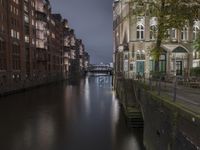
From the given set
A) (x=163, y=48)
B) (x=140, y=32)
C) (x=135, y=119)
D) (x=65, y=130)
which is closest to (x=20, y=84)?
(x=140, y=32)

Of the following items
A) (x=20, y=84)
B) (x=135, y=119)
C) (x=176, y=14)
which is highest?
(x=176, y=14)

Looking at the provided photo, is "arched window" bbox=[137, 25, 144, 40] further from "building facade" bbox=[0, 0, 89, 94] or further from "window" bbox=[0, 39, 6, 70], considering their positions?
"window" bbox=[0, 39, 6, 70]

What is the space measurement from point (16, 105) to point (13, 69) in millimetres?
21841

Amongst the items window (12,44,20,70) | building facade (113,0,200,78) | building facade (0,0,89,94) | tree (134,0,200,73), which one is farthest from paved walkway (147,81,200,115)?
window (12,44,20,70)

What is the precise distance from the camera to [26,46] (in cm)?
7588

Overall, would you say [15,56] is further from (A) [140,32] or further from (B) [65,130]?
(B) [65,130]

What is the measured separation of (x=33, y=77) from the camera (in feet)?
261

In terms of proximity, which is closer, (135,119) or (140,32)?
(135,119)

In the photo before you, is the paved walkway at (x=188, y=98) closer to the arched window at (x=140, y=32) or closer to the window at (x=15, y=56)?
the arched window at (x=140, y=32)

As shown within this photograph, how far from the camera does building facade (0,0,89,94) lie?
2347 inches

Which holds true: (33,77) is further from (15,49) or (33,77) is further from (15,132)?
(15,132)

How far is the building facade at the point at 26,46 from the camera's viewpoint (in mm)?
59625

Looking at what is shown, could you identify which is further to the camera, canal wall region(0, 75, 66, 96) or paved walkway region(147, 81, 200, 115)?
canal wall region(0, 75, 66, 96)

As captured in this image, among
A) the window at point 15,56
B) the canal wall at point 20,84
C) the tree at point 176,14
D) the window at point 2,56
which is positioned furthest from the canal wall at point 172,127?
the window at point 15,56
